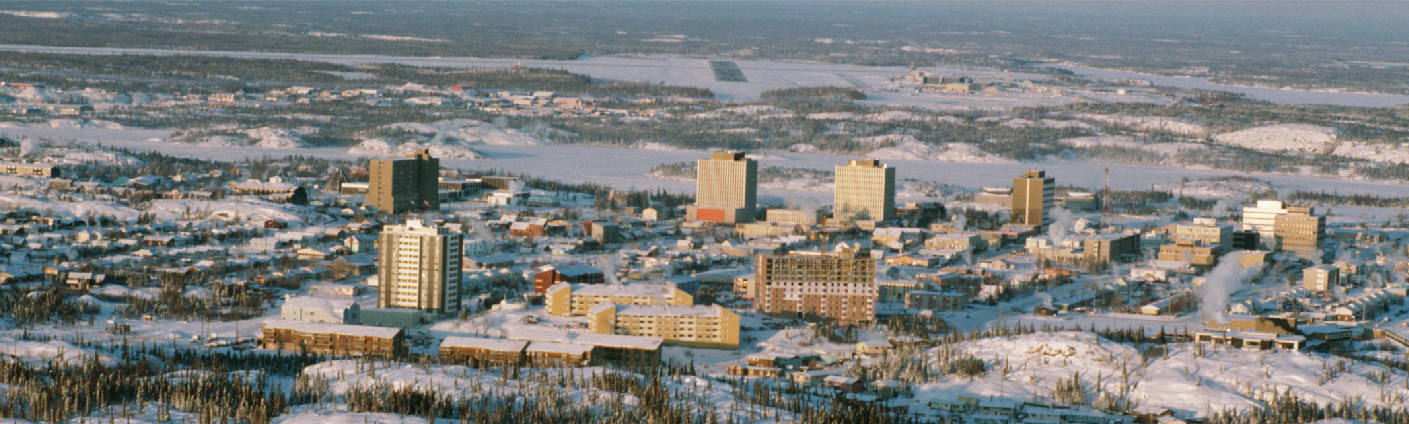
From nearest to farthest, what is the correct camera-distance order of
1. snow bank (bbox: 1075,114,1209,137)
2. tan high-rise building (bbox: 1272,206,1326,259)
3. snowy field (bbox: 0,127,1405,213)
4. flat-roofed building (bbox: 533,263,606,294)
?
flat-roofed building (bbox: 533,263,606,294)
tan high-rise building (bbox: 1272,206,1326,259)
snowy field (bbox: 0,127,1405,213)
snow bank (bbox: 1075,114,1209,137)

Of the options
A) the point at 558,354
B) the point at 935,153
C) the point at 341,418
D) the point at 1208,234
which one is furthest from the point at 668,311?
the point at 935,153

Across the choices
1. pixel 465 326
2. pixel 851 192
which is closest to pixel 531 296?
pixel 465 326

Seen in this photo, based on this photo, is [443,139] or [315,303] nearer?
[315,303]

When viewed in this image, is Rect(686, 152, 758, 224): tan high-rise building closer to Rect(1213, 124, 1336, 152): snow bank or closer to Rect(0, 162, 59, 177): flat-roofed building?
Rect(0, 162, 59, 177): flat-roofed building

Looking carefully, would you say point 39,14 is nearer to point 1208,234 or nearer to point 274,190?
point 274,190

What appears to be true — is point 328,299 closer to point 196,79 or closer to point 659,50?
point 196,79

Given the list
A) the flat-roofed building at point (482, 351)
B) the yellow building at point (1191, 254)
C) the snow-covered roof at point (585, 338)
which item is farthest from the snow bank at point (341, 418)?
the yellow building at point (1191, 254)

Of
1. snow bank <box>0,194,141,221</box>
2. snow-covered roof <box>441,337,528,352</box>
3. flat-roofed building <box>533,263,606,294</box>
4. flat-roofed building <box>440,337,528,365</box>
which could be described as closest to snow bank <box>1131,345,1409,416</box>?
flat-roofed building <box>440,337,528,365</box>
